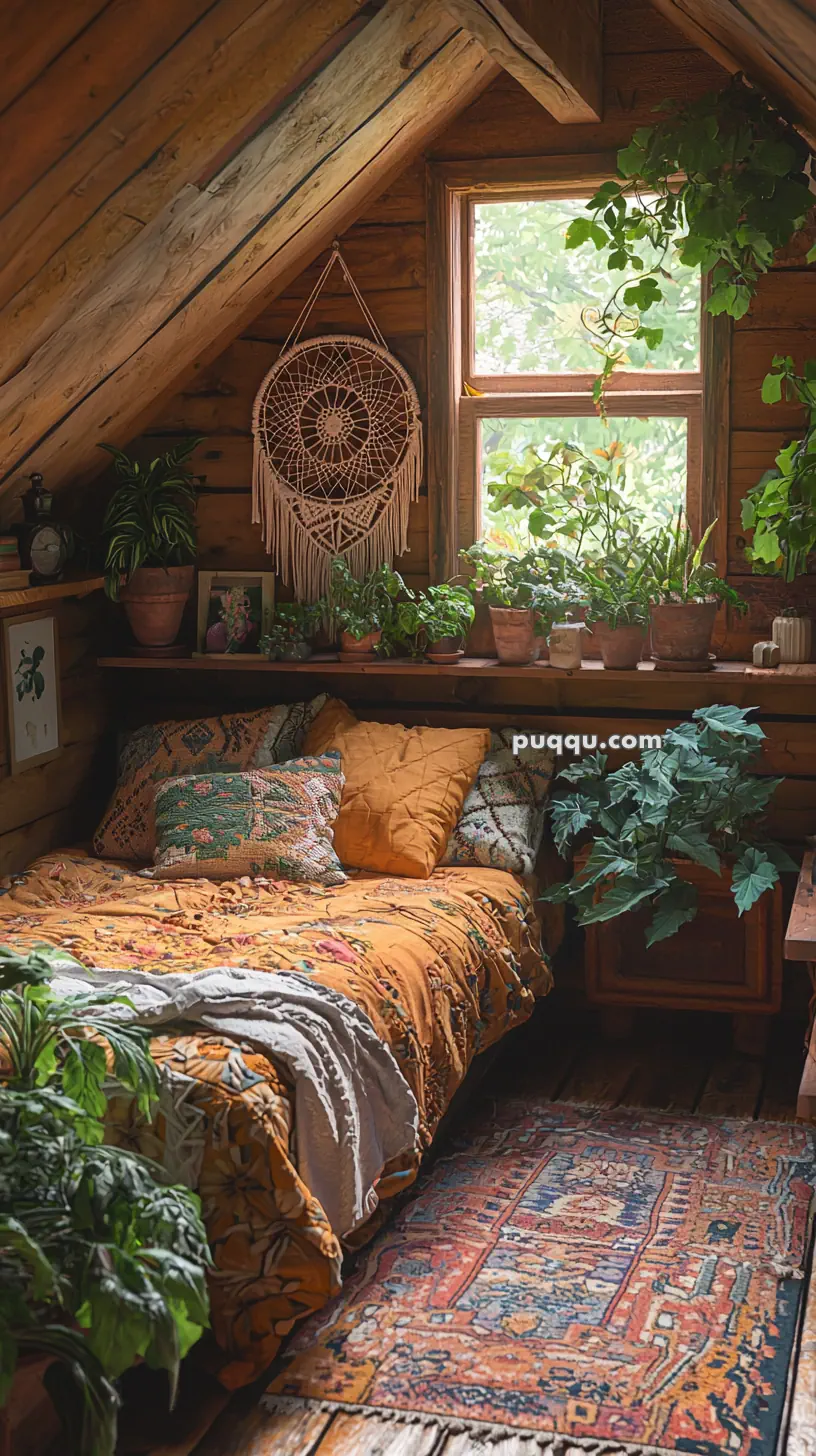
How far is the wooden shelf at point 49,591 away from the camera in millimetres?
3627

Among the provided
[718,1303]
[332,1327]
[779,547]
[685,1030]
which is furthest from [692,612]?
[332,1327]

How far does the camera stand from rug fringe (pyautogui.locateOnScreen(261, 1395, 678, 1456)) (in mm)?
2324

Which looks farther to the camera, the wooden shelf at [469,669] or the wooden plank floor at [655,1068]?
the wooden shelf at [469,669]

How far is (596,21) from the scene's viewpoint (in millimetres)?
3736

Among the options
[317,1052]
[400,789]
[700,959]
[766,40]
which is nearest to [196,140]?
[766,40]

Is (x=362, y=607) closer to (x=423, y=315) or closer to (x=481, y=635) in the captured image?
(x=481, y=635)

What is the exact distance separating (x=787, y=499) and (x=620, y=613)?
1.77ft

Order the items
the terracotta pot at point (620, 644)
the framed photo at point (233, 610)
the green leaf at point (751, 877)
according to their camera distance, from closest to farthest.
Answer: the green leaf at point (751, 877)
the terracotta pot at point (620, 644)
the framed photo at point (233, 610)

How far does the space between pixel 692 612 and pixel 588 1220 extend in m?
1.59

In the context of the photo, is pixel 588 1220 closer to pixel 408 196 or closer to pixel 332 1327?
pixel 332 1327

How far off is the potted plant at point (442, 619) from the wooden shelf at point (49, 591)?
87cm

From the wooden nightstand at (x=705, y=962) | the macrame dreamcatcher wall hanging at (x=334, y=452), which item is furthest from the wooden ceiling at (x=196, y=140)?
the wooden nightstand at (x=705, y=962)

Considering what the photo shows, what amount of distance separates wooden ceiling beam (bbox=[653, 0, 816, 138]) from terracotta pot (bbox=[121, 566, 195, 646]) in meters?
1.98

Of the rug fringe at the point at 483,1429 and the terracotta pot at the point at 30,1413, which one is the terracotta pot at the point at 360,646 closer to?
the rug fringe at the point at 483,1429
